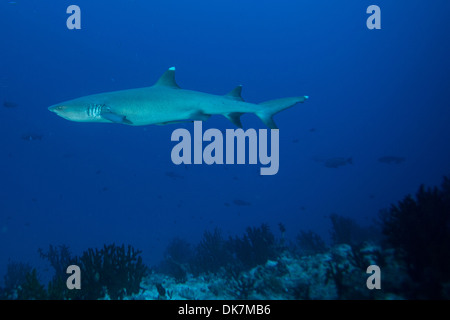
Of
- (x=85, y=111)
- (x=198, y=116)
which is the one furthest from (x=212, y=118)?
(x=85, y=111)

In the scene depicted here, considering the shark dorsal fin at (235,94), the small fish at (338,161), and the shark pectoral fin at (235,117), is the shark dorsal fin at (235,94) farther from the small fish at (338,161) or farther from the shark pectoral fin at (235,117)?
the small fish at (338,161)

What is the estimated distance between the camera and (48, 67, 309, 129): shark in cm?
445

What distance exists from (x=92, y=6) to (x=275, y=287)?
239ft

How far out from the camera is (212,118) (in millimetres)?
68750

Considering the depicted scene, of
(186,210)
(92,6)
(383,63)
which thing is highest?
(383,63)

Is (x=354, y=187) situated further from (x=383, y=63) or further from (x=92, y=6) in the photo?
(x=92, y=6)

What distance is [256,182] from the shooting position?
107m

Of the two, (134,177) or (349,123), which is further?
(349,123)

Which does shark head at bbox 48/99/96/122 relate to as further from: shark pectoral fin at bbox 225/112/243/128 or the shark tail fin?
the shark tail fin

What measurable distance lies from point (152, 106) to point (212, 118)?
6486 cm
